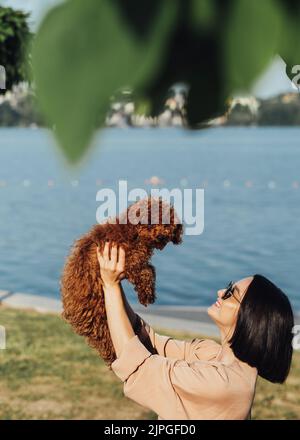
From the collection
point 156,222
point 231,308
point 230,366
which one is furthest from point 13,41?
point 230,366

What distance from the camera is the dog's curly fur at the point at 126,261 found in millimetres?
1748

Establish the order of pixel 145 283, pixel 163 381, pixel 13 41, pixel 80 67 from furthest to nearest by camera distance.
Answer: pixel 13 41 → pixel 163 381 → pixel 145 283 → pixel 80 67

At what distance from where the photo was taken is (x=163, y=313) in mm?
7508

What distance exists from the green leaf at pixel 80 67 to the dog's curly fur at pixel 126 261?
1.33m

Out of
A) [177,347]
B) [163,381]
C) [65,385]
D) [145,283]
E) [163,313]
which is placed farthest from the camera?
[163,313]

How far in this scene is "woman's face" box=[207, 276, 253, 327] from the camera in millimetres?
2008

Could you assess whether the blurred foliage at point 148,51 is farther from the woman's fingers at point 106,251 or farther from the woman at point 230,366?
the woman at point 230,366

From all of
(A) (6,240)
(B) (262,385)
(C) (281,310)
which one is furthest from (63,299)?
(A) (6,240)

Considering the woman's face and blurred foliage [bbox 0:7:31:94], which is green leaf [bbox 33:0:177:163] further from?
the woman's face

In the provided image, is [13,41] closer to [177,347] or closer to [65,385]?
[177,347]

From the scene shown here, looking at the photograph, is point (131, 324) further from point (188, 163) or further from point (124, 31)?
point (188, 163)

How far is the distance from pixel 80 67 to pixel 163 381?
66.8 inches

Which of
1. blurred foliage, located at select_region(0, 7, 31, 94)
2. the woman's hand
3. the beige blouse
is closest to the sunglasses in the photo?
the beige blouse

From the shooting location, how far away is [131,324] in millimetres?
1978
